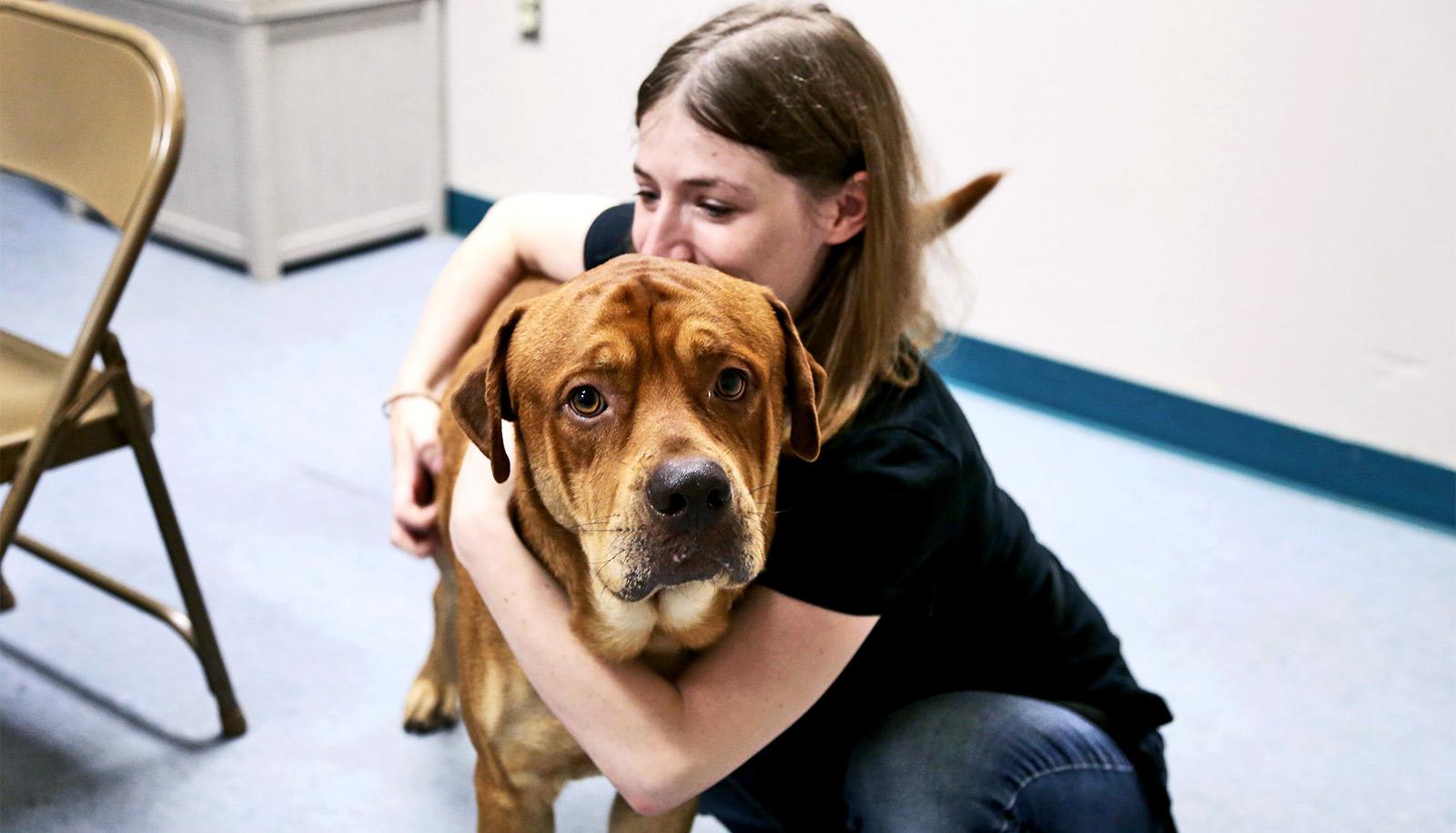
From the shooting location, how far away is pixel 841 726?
1.78 meters

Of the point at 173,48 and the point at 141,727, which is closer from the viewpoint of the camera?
the point at 141,727

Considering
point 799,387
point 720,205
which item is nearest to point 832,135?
point 720,205

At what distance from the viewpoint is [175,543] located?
2.13m

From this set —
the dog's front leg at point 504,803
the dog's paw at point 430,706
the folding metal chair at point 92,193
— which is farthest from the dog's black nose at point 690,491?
the dog's paw at point 430,706

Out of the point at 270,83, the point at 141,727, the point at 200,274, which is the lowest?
the point at 200,274

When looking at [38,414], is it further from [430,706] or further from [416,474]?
[430,706]

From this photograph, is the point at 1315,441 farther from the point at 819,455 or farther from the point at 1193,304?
the point at 819,455

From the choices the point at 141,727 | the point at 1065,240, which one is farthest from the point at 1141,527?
the point at 141,727

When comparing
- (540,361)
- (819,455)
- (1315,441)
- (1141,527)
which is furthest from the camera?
(1315,441)

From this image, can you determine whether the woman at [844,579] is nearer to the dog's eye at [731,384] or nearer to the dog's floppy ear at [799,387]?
the dog's floppy ear at [799,387]

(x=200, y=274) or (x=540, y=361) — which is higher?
(x=540, y=361)

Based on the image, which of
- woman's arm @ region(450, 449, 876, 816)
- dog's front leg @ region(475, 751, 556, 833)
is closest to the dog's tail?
woman's arm @ region(450, 449, 876, 816)

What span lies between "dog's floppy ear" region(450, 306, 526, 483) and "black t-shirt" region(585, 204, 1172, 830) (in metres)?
0.32

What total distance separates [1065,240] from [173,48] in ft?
8.77
